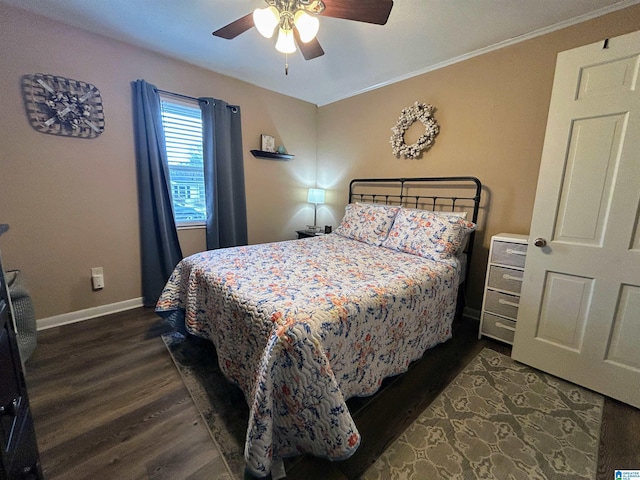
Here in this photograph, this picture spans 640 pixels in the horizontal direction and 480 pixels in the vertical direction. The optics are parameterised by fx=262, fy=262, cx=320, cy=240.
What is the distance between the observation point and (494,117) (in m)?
2.33

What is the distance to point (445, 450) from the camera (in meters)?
1.26

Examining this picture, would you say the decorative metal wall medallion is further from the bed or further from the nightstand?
the nightstand

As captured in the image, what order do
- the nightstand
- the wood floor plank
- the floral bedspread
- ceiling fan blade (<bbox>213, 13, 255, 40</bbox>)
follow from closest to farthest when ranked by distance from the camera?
the floral bedspread
the wood floor plank
ceiling fan blade (<bbox>213, 13, 255, 40</bbox>)
the nightstand

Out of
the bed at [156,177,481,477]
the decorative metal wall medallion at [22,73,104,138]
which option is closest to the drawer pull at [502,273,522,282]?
the bed at [156,177,481,477]

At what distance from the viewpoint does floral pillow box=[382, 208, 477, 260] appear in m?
2.07

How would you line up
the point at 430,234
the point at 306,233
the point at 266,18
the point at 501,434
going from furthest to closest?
the point at 306,233 < the point at 430,234 < the point at 266,18 < the point at 501,434

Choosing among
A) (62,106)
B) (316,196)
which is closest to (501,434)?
(316,196)

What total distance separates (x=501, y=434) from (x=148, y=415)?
73.2 inches

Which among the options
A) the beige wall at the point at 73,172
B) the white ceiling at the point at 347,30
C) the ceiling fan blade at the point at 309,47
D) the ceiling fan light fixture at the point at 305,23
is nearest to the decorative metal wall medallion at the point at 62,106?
the beige wall at the point at 73,172

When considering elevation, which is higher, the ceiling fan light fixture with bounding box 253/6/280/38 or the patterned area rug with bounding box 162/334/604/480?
the ceiling fan light fixture with bounding box 253/6/280/38

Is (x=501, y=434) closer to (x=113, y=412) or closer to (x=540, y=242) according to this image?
(x=540, y=242)

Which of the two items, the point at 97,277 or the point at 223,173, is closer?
the point at 97,277

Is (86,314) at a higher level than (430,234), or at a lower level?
lower

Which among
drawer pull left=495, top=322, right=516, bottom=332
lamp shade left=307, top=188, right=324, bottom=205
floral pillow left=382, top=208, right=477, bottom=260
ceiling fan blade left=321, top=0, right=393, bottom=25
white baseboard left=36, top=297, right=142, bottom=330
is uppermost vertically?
ceiling fan blade left=321, top=0, right=393, bottom=25
